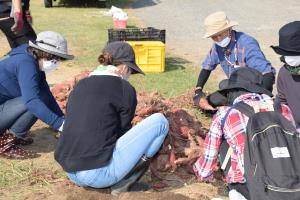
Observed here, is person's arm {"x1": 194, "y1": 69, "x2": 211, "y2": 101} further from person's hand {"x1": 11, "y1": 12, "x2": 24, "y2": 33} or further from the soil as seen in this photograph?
person's hand {"x1": 11, "y1": 12, "x2": 24, "y2": 33}

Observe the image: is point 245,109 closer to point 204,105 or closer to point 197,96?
point 204,105

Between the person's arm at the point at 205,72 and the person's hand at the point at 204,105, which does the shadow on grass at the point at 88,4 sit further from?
the person's hand at the point at 204,105

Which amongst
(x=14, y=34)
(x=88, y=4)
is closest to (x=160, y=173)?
(x=14, y=34)

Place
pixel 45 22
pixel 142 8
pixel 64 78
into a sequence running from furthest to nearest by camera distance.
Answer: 1. pixel 142 8
2. pixel 45 22
3. pixel 64 78

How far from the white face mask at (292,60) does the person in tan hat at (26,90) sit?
1801mm

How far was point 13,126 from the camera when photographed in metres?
4.50

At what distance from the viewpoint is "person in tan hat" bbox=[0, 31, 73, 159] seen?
4.15 m

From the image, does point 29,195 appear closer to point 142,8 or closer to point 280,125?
point 280,125

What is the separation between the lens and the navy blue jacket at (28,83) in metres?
4.12

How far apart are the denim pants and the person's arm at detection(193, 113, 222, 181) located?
5.14 feet

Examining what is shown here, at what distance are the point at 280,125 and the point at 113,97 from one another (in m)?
1.14

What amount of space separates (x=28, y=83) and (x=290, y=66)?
2.13 m

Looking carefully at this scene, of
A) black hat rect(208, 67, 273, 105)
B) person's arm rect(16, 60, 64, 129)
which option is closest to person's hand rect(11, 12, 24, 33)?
person's arm rect(16, 60, 64, 129)

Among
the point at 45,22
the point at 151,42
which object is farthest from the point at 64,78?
the point at 45,22
